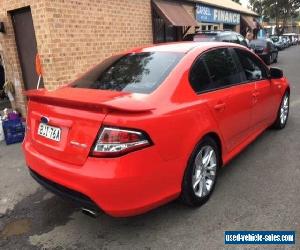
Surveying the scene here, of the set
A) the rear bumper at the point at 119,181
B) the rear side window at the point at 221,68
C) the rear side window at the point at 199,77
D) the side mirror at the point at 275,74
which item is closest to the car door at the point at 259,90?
the side mirror at the point at 275,74

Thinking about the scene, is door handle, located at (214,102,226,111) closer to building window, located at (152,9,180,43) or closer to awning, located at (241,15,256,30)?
building window, located at (152,9,180,43)

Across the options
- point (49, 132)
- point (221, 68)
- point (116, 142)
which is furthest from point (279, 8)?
point (116, 142)

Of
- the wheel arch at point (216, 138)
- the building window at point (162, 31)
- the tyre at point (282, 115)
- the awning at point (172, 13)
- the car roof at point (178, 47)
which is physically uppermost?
the awning at point (172, 13)

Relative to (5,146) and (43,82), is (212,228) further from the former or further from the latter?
(43,82)

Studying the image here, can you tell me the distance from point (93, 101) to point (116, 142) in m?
0.41

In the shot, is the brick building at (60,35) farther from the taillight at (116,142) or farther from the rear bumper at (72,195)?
the taillight at (116,142)

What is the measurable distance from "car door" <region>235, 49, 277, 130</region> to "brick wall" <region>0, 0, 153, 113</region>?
3842mm

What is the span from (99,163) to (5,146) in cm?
412

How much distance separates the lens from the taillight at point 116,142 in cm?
261

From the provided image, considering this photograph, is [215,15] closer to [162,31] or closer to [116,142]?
[162,31]

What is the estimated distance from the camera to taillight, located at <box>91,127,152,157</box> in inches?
103

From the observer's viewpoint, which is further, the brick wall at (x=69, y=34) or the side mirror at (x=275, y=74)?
the brick wall at (x=69, y=34)

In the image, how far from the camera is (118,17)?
861 centimetres

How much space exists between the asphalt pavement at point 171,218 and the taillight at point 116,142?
2.89 feet
